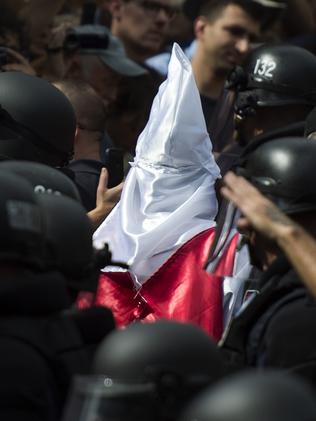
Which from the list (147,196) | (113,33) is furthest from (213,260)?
(113,33)

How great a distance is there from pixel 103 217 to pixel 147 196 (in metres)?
0.32

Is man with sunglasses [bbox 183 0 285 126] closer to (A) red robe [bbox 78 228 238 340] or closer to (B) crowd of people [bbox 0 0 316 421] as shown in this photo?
(B) crowd of people [bbox 0 0 316 421]

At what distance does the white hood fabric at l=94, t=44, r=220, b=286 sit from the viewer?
21.7 feet

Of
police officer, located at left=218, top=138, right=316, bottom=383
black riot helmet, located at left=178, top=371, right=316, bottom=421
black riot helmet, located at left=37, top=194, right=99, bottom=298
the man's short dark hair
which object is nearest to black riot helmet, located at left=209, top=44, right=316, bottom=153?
police officer, located at left=218, top=138, right=316, bottom=383

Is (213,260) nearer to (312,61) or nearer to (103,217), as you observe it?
(103,217)

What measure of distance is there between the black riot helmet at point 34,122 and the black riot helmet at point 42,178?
1.07 metres

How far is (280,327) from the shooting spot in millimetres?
4891

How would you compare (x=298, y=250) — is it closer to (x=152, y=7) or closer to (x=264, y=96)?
(x=264, y=96)

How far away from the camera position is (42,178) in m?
5.38

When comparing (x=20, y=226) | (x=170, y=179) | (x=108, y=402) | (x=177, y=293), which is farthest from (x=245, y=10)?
(x=108, y=402)

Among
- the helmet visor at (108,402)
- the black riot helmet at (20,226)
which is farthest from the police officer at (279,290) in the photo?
the helmet visor at (108,402)

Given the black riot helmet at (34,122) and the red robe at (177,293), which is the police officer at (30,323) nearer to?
the red robe at (177,293)

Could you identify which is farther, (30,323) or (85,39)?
(85,39)

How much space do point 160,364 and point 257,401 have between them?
566 mm
